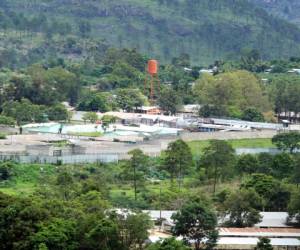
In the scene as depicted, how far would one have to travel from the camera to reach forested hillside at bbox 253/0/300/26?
160 meters

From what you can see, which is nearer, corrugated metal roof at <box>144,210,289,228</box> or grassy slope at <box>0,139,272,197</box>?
corrugated metal roof at <box>144,210,289,228</box>

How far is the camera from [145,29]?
108062 mm

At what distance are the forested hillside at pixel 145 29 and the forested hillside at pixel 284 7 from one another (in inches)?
1654

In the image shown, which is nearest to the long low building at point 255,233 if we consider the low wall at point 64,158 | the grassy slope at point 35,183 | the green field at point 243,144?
the grassy slope at point 35,183

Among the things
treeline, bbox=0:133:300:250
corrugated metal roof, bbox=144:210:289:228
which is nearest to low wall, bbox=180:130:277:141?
Answer: treeline, bbox=0:133:300:250

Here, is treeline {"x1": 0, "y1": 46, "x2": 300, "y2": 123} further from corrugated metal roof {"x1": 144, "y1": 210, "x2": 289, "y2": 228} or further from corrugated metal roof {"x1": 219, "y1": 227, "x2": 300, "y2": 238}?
corrugated metal roof {"x1": 219, "y1": 227, "x2": 300, "y2": 238}

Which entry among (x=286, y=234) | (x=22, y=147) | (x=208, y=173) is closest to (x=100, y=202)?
(x=286, y=234)

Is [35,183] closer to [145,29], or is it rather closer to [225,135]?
[225,135]

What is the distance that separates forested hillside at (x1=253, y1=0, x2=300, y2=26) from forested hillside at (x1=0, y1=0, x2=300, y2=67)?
42.0m

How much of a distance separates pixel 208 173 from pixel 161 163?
2.85 m

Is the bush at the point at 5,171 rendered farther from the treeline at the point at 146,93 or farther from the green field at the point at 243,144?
the treeline at the point at 146,93

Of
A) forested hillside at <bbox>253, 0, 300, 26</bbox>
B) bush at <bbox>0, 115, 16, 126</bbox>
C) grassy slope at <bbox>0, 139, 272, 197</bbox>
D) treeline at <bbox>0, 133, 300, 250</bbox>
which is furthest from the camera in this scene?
forested hillside at <bbox>253, 0, 300, 26</bbox>

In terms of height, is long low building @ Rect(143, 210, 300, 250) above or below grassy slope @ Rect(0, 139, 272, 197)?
below

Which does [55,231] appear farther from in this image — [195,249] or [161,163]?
[161,163]
